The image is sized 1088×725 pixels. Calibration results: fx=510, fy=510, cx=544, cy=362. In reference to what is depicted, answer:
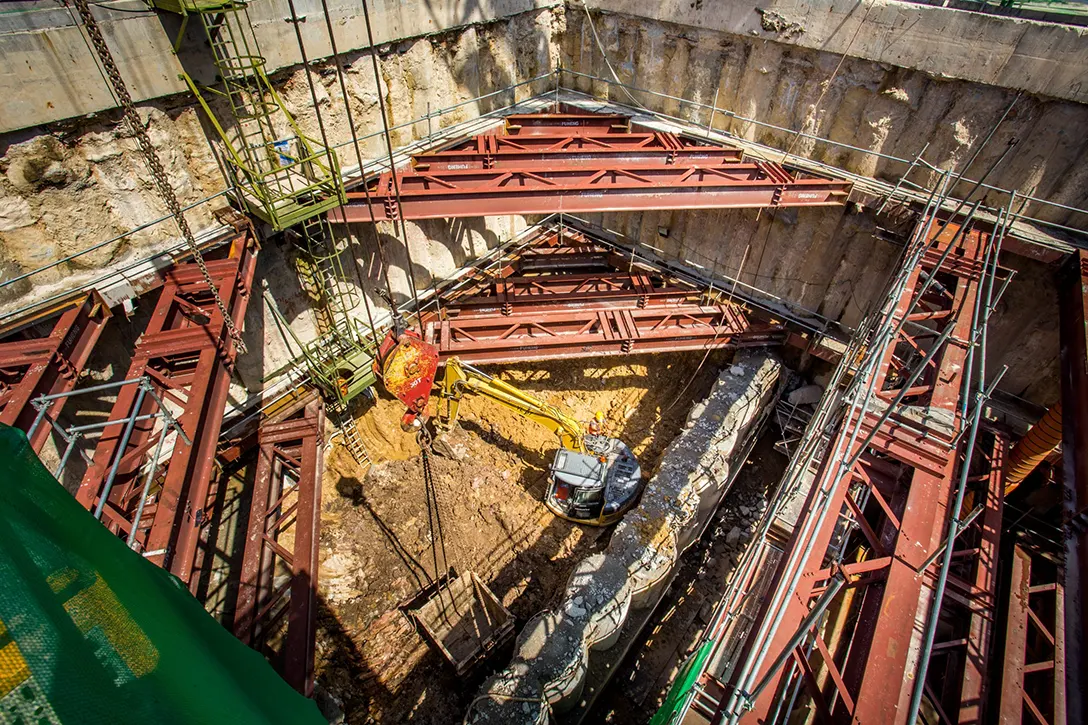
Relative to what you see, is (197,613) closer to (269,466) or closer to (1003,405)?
(269,466)

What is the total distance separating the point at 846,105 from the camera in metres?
12.8

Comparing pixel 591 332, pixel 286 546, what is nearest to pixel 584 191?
pixel 591 332

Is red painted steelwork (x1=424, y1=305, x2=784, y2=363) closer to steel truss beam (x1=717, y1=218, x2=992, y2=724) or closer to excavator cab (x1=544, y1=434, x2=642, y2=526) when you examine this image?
excavator cab (x1=544, y1=434, x2=642, y2=526)

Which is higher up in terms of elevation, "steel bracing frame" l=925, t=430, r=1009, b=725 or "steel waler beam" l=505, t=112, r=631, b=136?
"steel waler beam" l=505, t=112, r=631, b=136

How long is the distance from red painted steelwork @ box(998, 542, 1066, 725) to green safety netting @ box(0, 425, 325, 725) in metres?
10.5

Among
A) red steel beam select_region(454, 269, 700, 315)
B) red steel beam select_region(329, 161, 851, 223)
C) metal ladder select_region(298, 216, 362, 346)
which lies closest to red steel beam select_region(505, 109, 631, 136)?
red steel beam select_region(329, 161, 851, 223)

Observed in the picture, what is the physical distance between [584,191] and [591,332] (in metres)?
3.77

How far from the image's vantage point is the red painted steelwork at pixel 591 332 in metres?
13.4

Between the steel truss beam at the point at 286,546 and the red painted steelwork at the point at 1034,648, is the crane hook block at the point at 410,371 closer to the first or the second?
the steel truss beam at the point at 286,546

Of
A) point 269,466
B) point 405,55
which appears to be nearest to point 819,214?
point 405,55

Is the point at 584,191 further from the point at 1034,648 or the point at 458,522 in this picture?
the point at 1034,648

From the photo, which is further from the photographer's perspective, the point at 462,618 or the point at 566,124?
the point at 566,124

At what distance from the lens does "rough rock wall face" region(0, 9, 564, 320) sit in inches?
323

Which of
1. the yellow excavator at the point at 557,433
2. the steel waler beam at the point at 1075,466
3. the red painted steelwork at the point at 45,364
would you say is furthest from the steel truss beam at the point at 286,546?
the steel waler beam at the point at 1075,466
